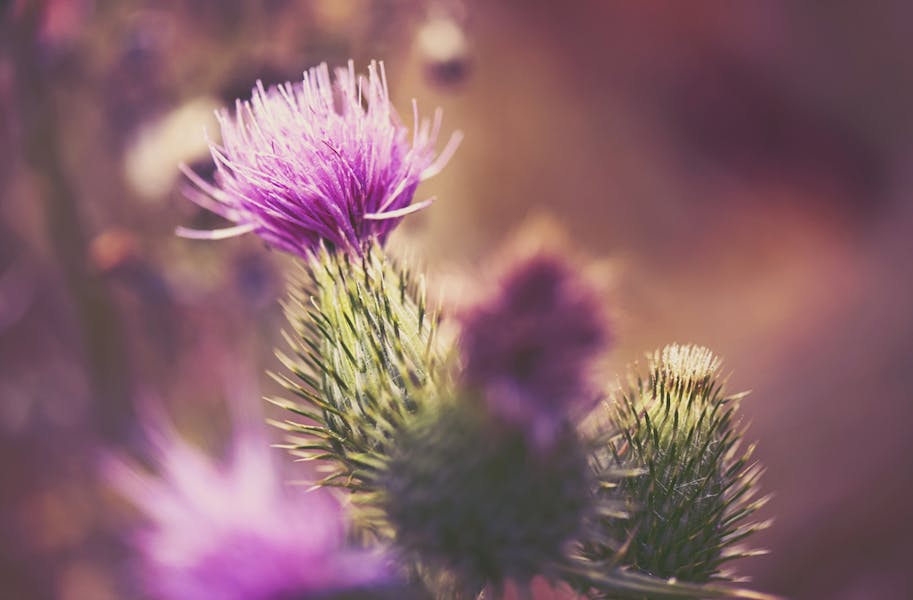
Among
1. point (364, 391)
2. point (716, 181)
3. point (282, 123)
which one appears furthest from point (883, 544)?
point (282, 123)

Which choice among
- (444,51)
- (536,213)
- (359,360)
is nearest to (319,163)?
(359,360)

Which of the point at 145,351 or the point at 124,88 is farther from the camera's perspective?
the point at 145,351

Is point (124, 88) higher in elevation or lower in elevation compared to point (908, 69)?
lower

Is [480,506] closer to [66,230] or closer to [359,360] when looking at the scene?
[359,360]

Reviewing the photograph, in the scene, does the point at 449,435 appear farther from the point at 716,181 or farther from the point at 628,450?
the point at 716,181

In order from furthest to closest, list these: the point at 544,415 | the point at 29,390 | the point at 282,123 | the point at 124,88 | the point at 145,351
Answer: the point at 145,351 < the point at 29,390 < the point at 124,88 < the point at 282,123 < the point at 544,415

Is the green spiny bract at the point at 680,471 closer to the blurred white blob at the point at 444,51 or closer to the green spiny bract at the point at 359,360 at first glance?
the green spiny bract at the point at 359,360
